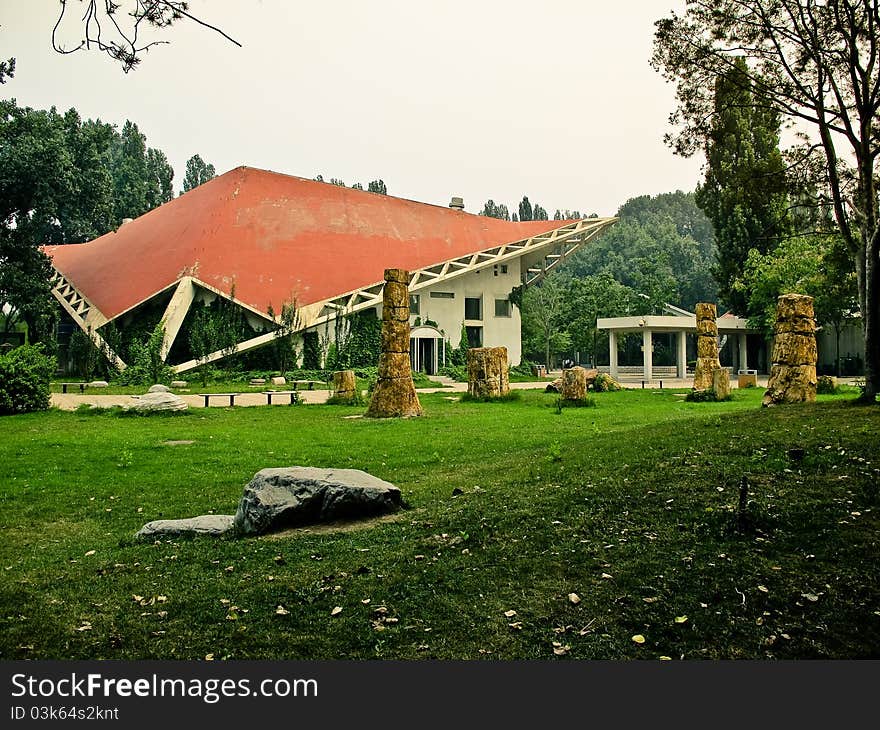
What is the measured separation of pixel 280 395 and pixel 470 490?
56.8ft

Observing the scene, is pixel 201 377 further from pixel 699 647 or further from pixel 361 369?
pixel 699 647

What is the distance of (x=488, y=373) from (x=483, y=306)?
878 inches

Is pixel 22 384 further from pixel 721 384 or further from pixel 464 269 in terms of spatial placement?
pixel 464 269

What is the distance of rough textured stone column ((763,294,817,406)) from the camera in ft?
50.4

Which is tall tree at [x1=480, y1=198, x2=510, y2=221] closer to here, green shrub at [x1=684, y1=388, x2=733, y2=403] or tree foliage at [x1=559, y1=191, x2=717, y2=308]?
tree foliage at [x1=559, y1=191, x2=717, y2=308]

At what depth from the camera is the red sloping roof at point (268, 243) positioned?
35.0 metres

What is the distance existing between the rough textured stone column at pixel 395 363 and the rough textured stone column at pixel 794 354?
793 centimetres

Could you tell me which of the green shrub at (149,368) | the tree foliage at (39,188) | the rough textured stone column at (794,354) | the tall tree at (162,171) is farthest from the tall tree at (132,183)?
the rough textured stone column at (794,354)

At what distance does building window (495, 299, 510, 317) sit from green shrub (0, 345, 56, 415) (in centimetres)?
2926

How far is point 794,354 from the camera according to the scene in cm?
1552

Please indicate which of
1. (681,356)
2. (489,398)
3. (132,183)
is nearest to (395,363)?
(489,398)

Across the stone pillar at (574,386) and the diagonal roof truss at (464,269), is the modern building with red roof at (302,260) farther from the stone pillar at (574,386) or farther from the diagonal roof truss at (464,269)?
the stone pillar at (574,386)

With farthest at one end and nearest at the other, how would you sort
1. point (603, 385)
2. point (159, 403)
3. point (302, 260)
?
1. point (302, 260)
2. point (603, 385)
3. point (159, 403)

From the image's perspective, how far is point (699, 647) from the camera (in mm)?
4090
